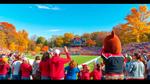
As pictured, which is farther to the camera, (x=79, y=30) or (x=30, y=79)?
(x=79, y=30)

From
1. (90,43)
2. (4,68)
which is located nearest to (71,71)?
(90,43)

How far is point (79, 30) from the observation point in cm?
1395

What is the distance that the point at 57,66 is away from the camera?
40.5ft

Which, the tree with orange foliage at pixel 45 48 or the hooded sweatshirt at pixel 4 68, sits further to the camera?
the tree with orange foliage at pixel 45 48

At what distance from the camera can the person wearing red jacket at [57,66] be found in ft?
40.2

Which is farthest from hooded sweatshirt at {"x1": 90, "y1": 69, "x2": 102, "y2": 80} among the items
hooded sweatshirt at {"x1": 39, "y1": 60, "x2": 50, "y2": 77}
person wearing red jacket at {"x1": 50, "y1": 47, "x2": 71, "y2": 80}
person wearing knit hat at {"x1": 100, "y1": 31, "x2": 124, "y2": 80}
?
hooded sweatshirt at {"x1": 39, "y1": 60, "x2": 50, "y2": 77}

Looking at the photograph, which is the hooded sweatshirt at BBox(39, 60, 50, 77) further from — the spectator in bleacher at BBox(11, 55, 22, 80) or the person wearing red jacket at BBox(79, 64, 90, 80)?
the person wearing red jacket at BBox(79, 64, 90, 80)

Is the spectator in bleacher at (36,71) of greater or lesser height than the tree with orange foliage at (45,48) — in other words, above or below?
below

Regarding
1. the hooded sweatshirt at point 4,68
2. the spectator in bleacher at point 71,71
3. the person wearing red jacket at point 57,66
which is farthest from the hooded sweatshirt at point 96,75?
the hooded sweatshirt at point 4,68

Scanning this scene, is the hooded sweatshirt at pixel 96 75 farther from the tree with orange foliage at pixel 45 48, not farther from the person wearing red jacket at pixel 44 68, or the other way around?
the tree with orange foliage at pixel 45 48

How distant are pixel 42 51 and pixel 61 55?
0.97 m

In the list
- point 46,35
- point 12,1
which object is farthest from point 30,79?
point 12,1
